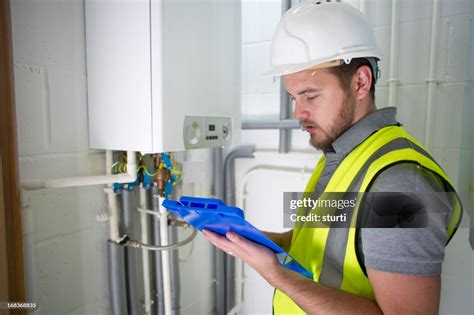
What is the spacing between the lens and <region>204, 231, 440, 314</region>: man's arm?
1.77 ft

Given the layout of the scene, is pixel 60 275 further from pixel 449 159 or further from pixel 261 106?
pixel 449 159

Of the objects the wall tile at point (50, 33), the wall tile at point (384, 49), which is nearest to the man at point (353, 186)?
the wall tile at point (384, 49)

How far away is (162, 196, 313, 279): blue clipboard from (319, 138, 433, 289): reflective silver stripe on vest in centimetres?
6

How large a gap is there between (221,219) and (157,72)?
0.44 m

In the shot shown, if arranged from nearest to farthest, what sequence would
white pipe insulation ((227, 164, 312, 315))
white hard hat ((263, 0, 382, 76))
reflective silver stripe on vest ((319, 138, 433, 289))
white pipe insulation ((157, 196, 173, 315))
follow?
reflective silver stripe on vest ((319, 138, 433, 289))
white hard hat ((263, 0, 382, 76))
white pipe insulation ((157, 196, 173, 315))
white pipe insulation ((227, 164, 312, 315))

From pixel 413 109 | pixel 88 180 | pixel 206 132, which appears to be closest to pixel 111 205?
pixel 88 180

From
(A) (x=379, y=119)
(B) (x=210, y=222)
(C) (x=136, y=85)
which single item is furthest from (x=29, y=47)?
(A) (x=379, y=119)

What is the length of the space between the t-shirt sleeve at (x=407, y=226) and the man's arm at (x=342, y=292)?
0.02 metres

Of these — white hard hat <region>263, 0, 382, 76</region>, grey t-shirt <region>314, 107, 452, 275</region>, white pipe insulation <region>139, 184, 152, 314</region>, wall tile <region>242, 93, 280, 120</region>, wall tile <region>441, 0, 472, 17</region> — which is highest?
wall tile <region>441, 0, 472, 17</region>

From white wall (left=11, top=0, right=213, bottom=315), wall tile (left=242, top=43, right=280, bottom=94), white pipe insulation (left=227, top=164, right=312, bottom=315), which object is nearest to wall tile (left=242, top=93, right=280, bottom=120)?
wall tile (left=242, top=43, right=280, bottom=94)

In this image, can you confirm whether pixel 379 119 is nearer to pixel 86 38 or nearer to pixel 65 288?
pixel 86 38

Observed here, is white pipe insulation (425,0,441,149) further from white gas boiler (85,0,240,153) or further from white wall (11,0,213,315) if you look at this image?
white wall (11,0,213,315)

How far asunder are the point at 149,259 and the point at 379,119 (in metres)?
0.97

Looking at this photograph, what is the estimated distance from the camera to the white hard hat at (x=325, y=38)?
0.75m
